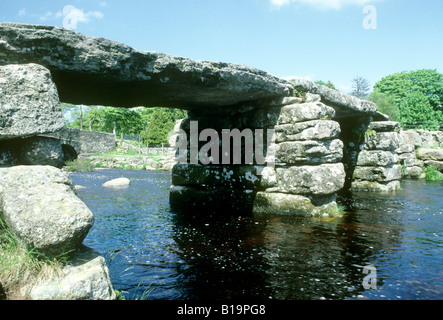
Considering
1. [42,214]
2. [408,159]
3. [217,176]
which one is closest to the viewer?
[42,214]

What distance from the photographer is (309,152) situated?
20.7 feet

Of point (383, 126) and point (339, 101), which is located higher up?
point (339, 101)

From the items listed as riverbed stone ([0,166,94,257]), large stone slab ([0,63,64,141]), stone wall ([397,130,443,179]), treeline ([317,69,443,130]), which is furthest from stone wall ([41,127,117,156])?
treeline ([317,69,443,130])

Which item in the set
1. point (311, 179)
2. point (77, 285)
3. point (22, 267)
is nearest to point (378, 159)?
point (311, 179)

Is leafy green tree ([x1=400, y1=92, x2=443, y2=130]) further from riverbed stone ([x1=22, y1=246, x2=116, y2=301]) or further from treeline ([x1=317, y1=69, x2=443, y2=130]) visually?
riverbed stone ([x1=22, y1=246, x2=116, y2=301])

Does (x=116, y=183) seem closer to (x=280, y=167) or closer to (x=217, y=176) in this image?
(x=217, y=176)

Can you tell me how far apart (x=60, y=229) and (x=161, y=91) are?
12.7 ft

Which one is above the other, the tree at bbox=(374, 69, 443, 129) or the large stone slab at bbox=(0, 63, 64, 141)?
the tree at bbox=(374, 69, 443, 129)

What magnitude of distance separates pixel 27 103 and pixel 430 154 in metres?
18.9

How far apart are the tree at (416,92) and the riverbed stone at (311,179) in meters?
37.1

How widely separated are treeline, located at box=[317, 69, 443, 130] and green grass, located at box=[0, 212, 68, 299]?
122ft

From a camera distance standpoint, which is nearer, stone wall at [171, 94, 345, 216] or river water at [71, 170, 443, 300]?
river water at [71, 170, 443, 300]

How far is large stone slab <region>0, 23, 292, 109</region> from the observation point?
387 cm

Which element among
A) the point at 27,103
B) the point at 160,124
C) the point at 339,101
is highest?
the point at 160,124
